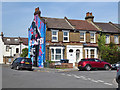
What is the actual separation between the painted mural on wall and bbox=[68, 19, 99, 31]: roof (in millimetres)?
5759

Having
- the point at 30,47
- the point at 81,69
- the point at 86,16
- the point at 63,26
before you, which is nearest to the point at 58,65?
the point at 81,69

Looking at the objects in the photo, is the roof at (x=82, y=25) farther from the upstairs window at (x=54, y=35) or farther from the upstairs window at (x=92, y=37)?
the upstairs window at (x=54, y=35)

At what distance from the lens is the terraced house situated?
33.7 m

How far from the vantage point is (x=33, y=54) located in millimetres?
38500

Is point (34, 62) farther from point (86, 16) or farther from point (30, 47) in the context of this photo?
point (86, 16)

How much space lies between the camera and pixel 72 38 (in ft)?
115

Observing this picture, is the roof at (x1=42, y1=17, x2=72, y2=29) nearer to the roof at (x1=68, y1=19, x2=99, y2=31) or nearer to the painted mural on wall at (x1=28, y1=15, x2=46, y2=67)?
the painted mural on wall at (x1=28, y1=15, x2=46, y2=67)

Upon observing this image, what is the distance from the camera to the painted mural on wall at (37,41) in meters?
34.5

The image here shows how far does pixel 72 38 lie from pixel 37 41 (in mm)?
6206

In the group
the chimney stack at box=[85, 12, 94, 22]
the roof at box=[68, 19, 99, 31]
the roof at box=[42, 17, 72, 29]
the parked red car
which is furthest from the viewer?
the chimney stack at box=[85, 12, 94, 22]

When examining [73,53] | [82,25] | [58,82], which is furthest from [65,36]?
[58,82]

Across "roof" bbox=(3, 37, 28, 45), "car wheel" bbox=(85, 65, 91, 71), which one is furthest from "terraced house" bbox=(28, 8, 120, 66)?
"roof" bbox=(3, 37, 28, 45)

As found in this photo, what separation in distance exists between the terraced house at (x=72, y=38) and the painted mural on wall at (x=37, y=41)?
953mm

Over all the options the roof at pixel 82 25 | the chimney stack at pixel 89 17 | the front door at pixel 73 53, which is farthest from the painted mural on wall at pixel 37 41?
the chimney stack at pixel 89 17
